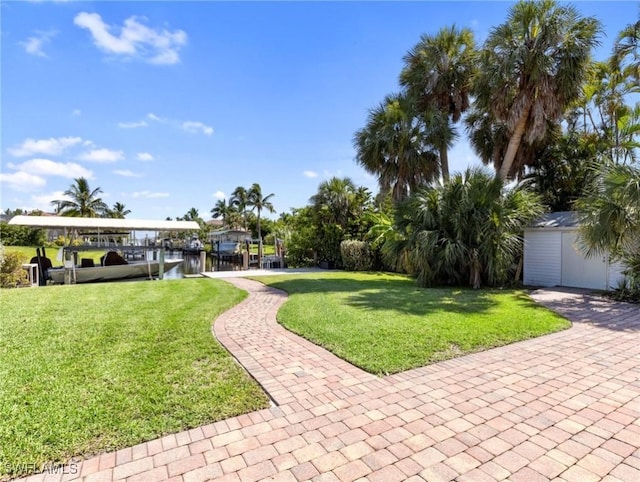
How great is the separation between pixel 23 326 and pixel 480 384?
6714mm

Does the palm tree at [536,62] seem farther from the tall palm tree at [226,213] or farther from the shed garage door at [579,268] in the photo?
the tall palm tree at [226,213]

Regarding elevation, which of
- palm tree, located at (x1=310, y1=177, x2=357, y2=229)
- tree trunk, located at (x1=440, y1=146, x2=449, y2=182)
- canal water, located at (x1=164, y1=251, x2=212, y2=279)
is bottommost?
canal water, located at (x1=164, y1=251, x2=212, y2=279)

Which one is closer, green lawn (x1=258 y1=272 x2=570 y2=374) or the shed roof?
green lawn (x1=258 y1=272 x2=570 y2=374)

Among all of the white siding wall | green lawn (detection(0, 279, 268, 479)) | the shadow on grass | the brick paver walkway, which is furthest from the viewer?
the white siding wall

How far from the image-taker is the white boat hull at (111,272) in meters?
13.9

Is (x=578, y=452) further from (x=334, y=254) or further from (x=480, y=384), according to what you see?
(x=334, y=254)

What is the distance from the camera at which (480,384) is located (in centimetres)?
377

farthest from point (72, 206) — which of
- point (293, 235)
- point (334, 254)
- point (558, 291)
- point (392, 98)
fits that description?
point (558, 291)

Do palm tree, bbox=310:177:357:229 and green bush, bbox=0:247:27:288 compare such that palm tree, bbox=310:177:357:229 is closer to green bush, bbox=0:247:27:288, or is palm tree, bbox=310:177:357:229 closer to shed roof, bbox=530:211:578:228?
shed roof, bbox=530:211:578:228

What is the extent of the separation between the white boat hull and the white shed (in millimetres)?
15589

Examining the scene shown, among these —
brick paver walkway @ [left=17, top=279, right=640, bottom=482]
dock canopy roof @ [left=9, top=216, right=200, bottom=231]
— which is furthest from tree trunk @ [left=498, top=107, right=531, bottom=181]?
dock canopy roof @ [left=9, top=216, right=200, bottom=231]

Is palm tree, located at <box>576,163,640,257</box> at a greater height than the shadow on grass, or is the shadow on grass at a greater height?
palm tree, located at <box>576,163,640,257</box>

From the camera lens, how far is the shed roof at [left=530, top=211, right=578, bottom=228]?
11.4 m

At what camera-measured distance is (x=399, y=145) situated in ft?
45.2
